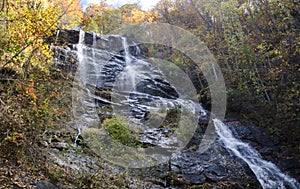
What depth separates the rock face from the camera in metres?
7.58

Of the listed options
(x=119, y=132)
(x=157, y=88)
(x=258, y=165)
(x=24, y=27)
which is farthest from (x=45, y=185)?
(x=157, y=88)

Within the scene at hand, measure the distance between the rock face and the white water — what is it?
11.4 inches

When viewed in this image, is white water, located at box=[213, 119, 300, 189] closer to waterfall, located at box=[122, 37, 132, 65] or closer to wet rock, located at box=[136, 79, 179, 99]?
wet rock, located at box=[136, 79, 179, 99]

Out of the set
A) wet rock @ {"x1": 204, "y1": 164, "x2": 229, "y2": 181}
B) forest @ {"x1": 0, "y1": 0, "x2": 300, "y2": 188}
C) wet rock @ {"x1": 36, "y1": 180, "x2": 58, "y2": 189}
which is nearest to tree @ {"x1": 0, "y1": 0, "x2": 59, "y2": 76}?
forest @ {"x1": 0, "y1": 0, "x2": 300, "y2": 188}

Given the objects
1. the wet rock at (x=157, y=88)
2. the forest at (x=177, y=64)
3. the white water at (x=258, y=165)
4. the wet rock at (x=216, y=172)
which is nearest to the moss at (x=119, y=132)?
the forest at (x=177, y=64)

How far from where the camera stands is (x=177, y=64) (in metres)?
19.1

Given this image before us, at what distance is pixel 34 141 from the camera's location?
202 inches

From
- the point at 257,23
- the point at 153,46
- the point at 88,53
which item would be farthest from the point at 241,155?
the point at 153,46

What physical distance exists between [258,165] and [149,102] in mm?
6280

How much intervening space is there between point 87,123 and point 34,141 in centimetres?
389

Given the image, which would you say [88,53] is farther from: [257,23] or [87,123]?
[257,23]

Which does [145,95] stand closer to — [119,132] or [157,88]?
[157,88]

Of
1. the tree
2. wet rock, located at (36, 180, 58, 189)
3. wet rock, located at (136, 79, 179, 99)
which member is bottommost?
wet rock, located at (36, 180, 58, 189)

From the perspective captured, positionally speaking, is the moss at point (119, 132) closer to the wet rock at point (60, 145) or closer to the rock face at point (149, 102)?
the rock face at point (149, 102)
